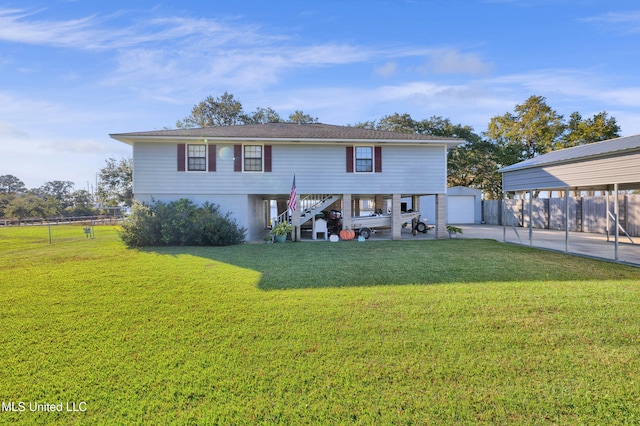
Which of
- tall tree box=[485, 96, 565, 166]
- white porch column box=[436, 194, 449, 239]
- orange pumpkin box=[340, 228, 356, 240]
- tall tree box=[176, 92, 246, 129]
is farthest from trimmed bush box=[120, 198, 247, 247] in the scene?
tall tree box=[485, 96, 565, 166]

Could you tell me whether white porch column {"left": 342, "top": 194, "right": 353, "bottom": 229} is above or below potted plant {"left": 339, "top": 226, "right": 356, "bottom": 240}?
above

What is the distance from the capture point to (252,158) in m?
12.7

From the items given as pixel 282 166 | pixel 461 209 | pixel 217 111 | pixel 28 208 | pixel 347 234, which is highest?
pixel 217 111

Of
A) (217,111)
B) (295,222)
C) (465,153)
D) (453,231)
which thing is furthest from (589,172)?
(217,111)

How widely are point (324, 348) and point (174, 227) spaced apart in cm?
980

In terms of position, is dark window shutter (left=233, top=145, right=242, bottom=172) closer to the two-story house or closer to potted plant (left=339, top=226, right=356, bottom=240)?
the two-story house

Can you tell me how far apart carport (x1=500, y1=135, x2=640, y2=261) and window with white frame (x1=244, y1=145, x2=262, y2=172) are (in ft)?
32.6

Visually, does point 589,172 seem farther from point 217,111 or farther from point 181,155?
point 217,111

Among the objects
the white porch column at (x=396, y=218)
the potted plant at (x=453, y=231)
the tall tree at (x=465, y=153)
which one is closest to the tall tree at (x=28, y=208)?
the tall tree at (x=465, y=153)

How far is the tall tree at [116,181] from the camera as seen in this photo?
3409cm

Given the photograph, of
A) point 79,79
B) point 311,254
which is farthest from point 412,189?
point 79,79

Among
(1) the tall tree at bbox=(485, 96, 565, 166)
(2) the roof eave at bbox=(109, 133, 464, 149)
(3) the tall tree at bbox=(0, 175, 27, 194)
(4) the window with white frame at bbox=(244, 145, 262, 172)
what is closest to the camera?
(2) the roof eave at bbox=(109, 133, 464, 149)

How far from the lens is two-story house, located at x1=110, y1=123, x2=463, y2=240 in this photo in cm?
1227

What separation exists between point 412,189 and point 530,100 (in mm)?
20052
